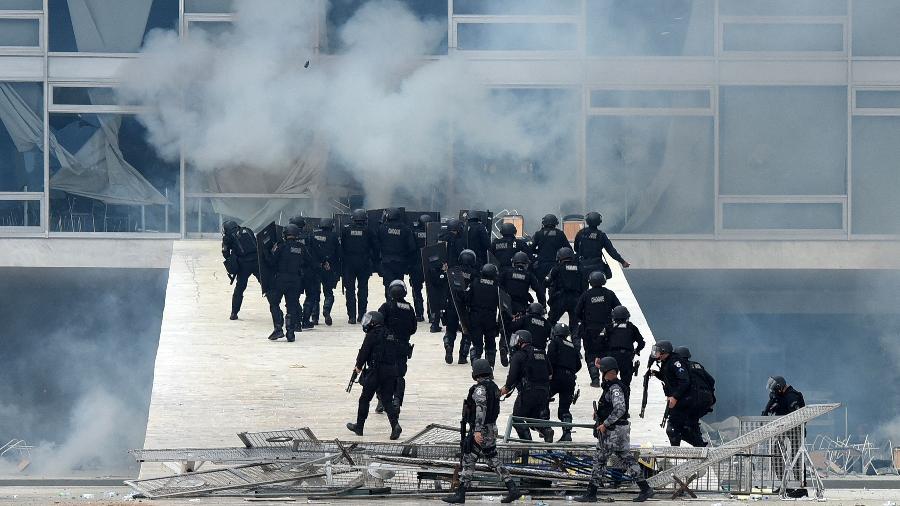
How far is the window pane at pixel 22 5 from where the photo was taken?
27328 millimetres

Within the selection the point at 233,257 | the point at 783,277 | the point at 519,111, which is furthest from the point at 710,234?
the point at 233,257

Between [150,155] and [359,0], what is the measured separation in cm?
406

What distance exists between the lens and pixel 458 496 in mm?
13625

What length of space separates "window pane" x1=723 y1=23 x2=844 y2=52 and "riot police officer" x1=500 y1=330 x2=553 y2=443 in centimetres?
1308

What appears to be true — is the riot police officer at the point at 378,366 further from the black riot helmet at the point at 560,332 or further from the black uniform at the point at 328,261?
the black uniform at the point at 328,261

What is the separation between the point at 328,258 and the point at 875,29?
11.2 metres

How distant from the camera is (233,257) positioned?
68.1ft

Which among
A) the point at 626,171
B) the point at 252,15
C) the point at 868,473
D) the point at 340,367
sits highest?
the point at 252,15

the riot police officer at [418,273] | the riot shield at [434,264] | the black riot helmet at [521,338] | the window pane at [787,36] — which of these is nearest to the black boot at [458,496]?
the black riot helmet at [521,338]

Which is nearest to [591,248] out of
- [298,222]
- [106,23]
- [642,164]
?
[298,222]

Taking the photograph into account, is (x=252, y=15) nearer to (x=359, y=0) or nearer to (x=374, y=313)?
(x=359, y=0)

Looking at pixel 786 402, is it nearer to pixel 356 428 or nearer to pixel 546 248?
pixel 356 428

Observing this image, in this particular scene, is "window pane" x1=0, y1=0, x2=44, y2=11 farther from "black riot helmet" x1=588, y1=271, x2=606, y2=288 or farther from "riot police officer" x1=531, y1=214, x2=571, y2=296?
"black riot helmet" x1=588, y1=271, x2=606, y2=288

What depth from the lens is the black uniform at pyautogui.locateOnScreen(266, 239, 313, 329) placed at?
64.4ft
